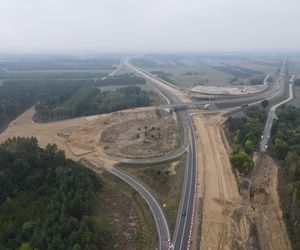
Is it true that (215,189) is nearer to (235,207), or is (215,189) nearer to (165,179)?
(235,207)

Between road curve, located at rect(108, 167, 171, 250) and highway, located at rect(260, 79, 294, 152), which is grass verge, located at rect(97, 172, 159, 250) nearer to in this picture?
road curve, located at rect(108, 167, 171, 250)

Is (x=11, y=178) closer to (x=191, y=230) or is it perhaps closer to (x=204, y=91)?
(x=191, y=230)

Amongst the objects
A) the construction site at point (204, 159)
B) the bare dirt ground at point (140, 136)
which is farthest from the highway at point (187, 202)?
the bare dirt ground at point (140, 136)

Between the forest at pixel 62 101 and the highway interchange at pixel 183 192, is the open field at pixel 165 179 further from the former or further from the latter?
the forest at pixel 62 101

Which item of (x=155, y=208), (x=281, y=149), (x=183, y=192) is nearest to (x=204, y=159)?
(x=183, y=192)

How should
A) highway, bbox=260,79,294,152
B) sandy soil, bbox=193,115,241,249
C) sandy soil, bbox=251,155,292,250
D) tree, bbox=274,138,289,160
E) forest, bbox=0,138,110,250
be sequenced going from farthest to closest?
highway, bbox=260,79,294,152 → tree, bbox=274,138,289,160 → sandy soil, bbox=251,155,292,250 → sandy soil, bbox=193,115,241,249 → forest, bbox=0,138,110,250

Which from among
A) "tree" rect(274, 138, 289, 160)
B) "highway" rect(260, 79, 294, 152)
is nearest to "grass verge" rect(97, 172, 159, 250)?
"tree" rect(274, 138, 289, 160)
